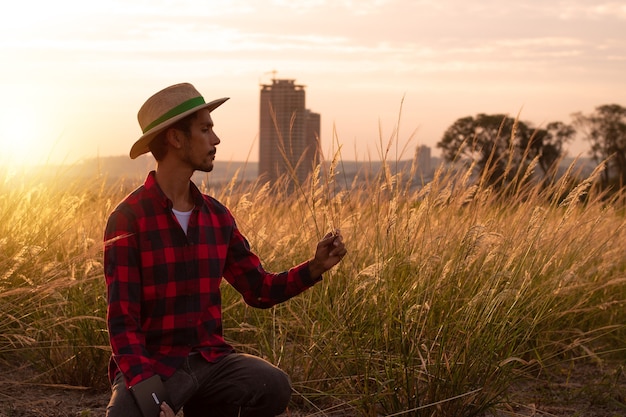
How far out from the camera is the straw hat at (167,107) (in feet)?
9.75

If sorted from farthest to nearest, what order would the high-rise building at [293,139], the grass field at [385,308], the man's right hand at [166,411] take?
the high-rise building at [293,139], the grass field at [385,308], the man's right hand at [166,411]

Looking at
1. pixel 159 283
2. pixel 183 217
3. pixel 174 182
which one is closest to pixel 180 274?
pixel 159 283

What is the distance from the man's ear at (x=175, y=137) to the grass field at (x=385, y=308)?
440 mm

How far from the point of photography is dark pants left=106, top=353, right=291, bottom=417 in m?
3.05

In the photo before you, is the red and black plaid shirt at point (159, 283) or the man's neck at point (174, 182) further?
the man's neck at point (174, 182)

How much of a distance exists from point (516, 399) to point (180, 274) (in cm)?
199

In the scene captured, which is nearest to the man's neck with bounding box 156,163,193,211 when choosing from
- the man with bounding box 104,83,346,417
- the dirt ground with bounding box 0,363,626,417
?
the man with bounding box 104,83,346,417

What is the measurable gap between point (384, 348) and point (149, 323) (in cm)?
113

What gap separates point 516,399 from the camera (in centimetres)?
417

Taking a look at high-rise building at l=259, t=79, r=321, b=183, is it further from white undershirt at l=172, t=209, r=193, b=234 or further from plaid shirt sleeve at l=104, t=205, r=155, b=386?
plaid shirt sleeve at l=104, t=205, r=155, b=386

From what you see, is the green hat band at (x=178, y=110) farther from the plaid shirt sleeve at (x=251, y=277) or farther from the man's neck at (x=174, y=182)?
the plaid shirt sleeve at (x=251, y=277)

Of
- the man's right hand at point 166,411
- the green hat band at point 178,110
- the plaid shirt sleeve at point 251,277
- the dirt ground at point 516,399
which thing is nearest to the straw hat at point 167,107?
the green hat band at point 178,110

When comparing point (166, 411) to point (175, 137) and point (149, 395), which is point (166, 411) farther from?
point (175, 137)

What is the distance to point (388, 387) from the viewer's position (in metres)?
3.39
